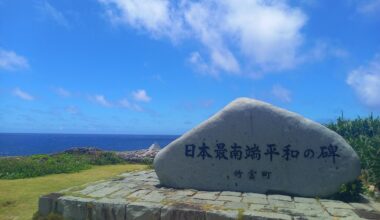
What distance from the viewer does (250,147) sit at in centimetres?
825

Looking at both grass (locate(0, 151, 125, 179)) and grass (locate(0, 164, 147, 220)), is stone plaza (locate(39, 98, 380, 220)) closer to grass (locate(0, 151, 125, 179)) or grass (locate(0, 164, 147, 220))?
grass (locate(0, 164, 147, 220))

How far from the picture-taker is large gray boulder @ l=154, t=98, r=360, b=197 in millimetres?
7867

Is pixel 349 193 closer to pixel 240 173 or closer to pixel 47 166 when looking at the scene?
pixel 240 173

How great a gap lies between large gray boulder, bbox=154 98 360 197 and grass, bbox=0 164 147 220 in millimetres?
3228

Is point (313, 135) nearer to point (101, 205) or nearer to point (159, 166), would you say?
point (159, 166)

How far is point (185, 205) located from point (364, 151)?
7264 mm

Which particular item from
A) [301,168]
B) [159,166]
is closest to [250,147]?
[301,168]

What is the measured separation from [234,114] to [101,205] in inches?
134

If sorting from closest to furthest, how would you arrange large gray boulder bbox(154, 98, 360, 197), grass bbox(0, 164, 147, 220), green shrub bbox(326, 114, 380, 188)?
large gray boulder bbox(154, 98, 360, 197), grass bbox(0, 164, 147, 220), green shrub bbox(326, 114, 380, 188)

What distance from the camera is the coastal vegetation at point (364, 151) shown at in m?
7.77

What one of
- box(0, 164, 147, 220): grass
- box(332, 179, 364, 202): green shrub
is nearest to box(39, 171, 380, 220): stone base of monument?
box(332, 179, 364, 202): green shrub

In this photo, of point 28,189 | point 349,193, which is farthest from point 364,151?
point 28,189

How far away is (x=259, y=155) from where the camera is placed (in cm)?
819

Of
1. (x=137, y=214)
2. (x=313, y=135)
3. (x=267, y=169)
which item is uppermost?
(x=313, y=135)
